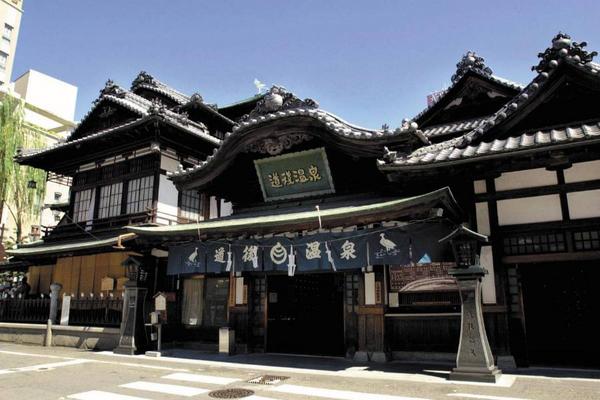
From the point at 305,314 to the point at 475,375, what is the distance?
808 cm

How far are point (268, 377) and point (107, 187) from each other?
15955mm

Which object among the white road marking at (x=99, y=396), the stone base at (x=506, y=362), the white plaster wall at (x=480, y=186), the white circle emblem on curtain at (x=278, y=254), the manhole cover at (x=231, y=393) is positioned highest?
the white plaster wall at (x=480, y=186)

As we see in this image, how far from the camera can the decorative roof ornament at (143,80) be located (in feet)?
89.5

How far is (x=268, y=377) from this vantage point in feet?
35.5

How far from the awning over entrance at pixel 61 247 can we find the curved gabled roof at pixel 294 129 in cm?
450

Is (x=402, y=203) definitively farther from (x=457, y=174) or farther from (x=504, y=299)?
(x=504, y=299)

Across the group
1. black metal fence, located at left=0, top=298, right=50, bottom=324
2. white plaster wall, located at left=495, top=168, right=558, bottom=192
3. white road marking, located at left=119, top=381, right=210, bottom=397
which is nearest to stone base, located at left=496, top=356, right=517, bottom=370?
white plaster wall, located at left=495, top=168, right=558, bottom=192

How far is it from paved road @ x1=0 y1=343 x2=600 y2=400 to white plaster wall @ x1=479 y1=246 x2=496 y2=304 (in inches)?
76.5

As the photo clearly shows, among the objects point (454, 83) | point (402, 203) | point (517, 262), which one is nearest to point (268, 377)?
point (402, 203)

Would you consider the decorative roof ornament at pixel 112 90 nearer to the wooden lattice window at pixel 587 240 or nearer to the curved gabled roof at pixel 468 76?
the curved gabled roof at pixel 468 76

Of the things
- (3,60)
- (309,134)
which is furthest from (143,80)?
(3,60)

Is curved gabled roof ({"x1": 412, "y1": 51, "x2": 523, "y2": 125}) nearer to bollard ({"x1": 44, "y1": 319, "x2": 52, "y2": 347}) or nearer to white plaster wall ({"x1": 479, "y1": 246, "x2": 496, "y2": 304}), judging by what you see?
white plaster wall ({"x1": 479, "y1": 246, "x2": 496, "y2": 304})

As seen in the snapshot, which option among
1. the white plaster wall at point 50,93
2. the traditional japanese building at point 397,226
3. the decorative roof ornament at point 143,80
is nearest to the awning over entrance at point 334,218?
the traditional japanese building at point 397,226

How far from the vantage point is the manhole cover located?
28.5ft
